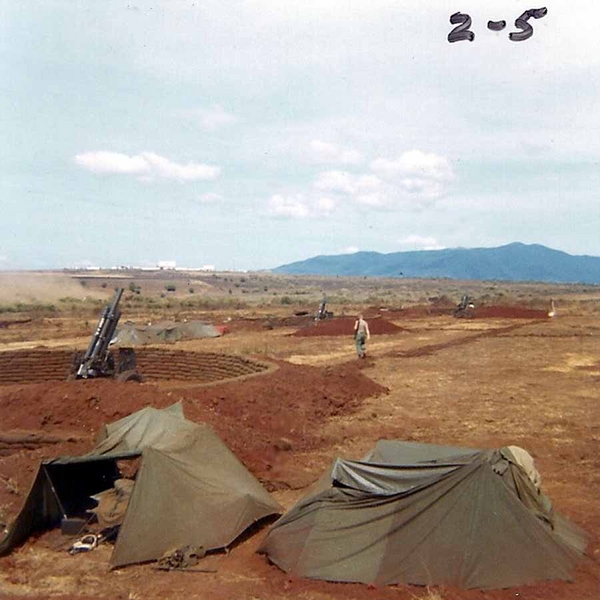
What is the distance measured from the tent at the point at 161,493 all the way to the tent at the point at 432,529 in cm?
86

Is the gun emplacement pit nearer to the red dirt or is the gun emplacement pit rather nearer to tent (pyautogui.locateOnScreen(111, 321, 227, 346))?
tent (pyautogui.locateOnScreen(111, 321, 227, 346))

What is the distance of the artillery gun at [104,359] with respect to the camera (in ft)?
56.1

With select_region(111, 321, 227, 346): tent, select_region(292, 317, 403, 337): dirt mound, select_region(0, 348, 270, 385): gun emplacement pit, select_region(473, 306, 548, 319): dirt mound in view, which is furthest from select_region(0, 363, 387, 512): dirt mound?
select_region(473, 306, 548, 319): dirt mound

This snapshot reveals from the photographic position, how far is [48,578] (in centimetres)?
749

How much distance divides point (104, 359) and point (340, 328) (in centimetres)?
1881

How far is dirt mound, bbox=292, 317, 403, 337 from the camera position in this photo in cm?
3412

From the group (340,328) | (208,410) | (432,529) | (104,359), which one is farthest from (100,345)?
(340,328)

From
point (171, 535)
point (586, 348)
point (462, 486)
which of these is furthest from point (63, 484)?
point (586, 348)

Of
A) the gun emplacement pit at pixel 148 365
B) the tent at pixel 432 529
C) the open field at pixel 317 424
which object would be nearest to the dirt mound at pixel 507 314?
the open field at pixel 317 424

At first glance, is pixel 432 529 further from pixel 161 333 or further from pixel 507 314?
pixel 507 314

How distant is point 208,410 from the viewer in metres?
13.0

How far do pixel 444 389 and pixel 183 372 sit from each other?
7307 mm

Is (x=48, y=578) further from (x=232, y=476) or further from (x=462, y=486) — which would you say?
(x=462, y=486)

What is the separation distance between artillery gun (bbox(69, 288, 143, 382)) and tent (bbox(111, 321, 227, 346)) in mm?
12233
